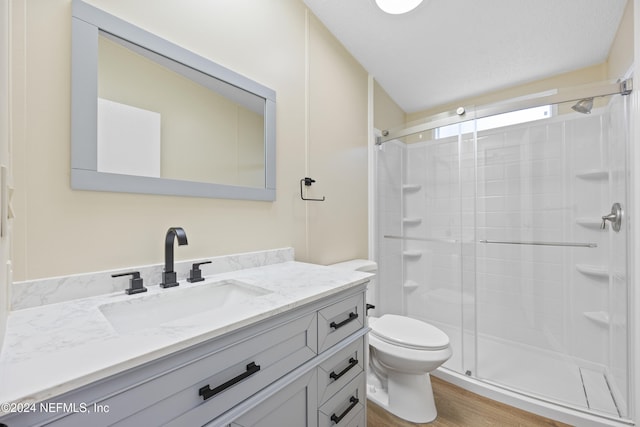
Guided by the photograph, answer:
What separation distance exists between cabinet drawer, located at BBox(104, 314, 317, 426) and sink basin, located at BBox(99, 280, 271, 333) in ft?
0.46

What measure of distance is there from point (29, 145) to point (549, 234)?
296 cm

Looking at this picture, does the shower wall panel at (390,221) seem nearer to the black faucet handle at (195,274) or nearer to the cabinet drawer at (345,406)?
the cabinet drawer at (345,406)

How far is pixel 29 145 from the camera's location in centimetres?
81

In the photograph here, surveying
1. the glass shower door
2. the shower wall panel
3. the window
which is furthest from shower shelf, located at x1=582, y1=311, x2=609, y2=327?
the window

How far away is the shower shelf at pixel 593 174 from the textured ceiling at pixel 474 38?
96 centimetres

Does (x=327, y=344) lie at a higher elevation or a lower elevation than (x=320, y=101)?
lower

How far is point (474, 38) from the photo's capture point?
194 centimetres

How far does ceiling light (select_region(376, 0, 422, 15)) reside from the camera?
1.61m

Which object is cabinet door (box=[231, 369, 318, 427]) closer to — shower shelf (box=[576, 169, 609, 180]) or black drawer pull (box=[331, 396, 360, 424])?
black drawer pull (box=[331, 396, 360, 424])

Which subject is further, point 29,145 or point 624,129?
point 624,129

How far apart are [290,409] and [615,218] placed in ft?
7.11

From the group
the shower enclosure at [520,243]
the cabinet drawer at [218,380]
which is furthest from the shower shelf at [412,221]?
the cabinet drawer at [218,380]

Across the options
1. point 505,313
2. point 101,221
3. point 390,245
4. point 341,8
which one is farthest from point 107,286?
point 505,313

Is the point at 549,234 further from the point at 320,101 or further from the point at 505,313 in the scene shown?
the point at 320,101
